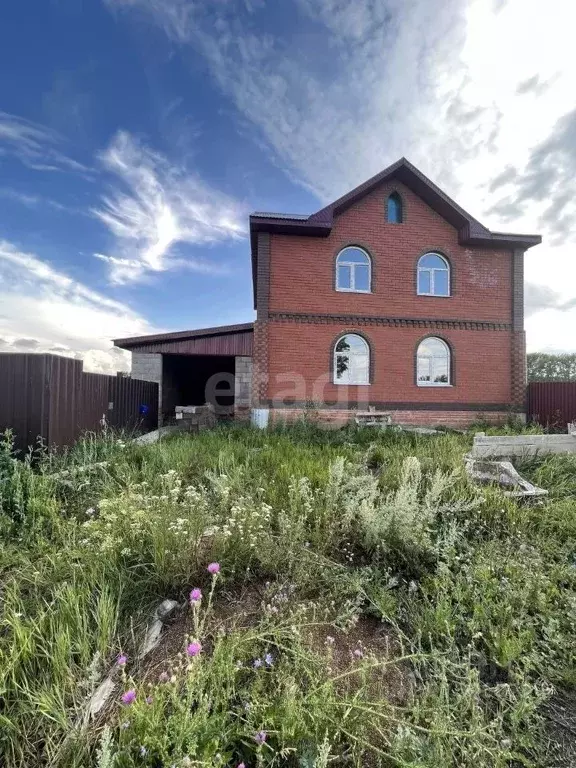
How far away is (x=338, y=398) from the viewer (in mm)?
10836

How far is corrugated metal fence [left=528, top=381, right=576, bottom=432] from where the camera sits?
1068cm

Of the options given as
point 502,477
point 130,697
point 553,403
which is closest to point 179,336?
point 502,477

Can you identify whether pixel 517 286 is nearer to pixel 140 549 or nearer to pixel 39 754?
pixel 140 549

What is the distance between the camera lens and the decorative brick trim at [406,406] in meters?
10.6

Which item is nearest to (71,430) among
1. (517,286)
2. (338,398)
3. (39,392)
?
(39,392)

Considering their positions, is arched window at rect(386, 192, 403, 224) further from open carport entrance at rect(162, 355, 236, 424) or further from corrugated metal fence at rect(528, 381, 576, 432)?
open carport entrance at rect(162, 355, 236, 424)

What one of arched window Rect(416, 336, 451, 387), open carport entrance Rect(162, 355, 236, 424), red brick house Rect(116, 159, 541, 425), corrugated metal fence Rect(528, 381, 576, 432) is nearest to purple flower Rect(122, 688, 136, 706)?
red brick house Rect(116, 159, 541, 425)

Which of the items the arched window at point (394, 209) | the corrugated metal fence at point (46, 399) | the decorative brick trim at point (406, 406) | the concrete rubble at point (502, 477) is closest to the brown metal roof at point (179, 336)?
the decorative brick trim at point (406, 406)

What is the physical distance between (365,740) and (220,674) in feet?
1.91

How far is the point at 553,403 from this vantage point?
10.9 m

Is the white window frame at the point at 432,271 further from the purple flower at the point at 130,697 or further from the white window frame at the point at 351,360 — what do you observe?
the purple flower at the point at 130,697

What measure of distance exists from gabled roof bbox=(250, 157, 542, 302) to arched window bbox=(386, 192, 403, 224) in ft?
1.67

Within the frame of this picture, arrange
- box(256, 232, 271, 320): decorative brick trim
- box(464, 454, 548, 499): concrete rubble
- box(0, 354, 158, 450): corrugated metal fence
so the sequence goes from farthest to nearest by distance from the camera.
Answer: box(256, 232, 271, 320): decorative brick trim, box(0, 354, 158, 450): corrugated metal fence, box(464, 454, 548, 499): concrete rubble

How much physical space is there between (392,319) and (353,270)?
2.01 metres
